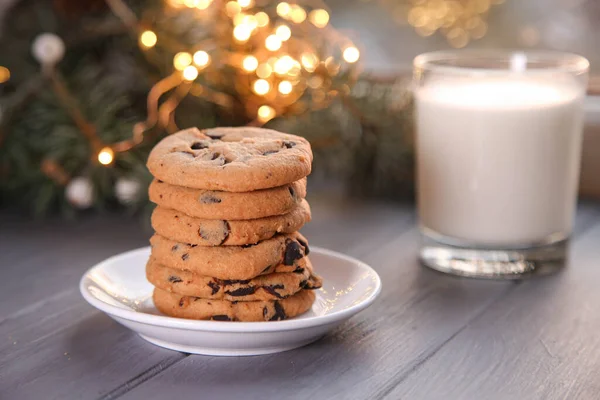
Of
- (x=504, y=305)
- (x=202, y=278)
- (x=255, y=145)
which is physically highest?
(x=255, y=145)

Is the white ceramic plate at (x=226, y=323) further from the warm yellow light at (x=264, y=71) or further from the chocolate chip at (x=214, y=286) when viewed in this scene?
the warm yellow light at (x=264, y=71)

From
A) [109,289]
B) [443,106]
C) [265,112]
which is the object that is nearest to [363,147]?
[265,112]

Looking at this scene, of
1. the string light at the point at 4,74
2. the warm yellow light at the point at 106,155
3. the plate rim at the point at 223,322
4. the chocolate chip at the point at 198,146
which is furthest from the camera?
the string light at the point at 4,74

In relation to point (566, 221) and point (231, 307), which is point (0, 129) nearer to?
point (231, 307)

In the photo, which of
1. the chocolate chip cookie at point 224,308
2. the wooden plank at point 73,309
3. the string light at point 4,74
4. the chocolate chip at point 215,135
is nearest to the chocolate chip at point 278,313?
the chocolate chip cookie at point 224,308

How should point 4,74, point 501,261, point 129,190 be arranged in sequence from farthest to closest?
point 4,74, point 129,190, point 501,261

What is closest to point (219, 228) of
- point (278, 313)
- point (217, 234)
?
point (217, 234)

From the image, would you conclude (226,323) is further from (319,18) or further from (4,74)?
(4,74)
